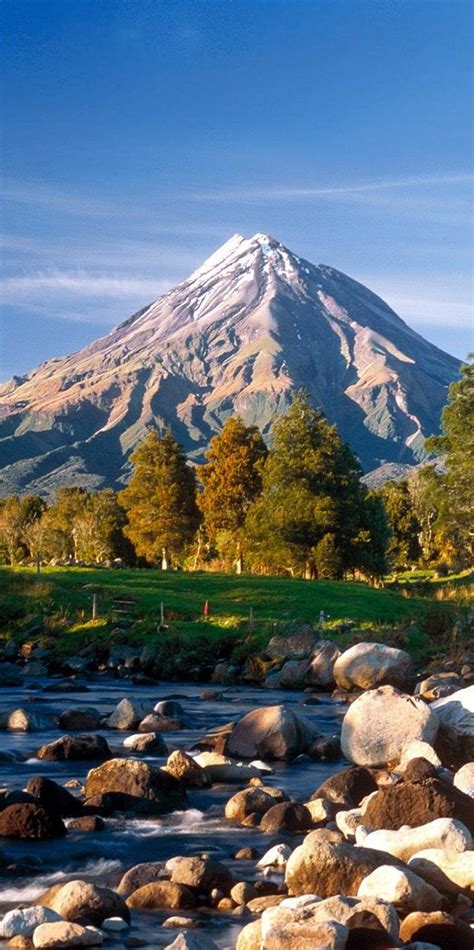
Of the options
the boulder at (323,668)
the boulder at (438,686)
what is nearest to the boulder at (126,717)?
the boulder at (438,686)

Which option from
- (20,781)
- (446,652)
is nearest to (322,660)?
(446,652)

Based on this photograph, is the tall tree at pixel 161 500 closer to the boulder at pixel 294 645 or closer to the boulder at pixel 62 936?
the boulder at pixel 294 645

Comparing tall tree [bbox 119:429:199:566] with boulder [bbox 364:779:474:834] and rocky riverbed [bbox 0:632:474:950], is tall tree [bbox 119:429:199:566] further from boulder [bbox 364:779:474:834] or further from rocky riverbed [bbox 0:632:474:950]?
boulder [bbox 364:779:474:834]

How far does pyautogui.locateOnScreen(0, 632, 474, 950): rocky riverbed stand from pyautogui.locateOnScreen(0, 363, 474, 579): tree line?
36.5 meters

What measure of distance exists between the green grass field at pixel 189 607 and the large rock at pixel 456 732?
1847 cm

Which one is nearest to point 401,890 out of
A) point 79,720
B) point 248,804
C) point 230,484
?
point 248,804

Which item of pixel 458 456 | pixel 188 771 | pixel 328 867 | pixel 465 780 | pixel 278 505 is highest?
pixel 458 456

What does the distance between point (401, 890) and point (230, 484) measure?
61172 millimetres

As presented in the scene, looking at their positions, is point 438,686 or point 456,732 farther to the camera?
point 438,686

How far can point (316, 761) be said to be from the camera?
781 inches

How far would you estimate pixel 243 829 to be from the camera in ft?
48.7

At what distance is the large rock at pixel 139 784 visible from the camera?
52.2 feet

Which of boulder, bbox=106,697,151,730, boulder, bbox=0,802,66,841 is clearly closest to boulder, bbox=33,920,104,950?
boulder, bbox=0,802,66,841

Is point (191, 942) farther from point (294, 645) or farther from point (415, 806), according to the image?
point (294, 645)
